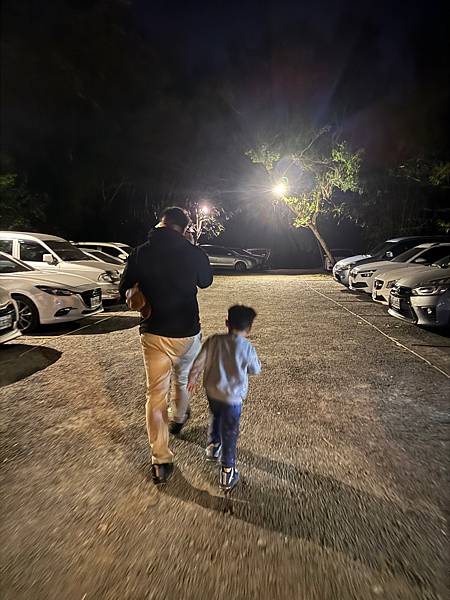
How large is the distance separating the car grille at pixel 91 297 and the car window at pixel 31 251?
7.33 ft

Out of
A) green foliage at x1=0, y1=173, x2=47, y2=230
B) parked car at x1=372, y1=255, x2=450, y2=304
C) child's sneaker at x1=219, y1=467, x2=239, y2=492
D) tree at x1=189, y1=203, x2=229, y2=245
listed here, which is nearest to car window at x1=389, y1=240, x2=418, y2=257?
parked car at x1=372, y1=255, x2=450, y2=304

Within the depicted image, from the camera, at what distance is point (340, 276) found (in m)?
15.7

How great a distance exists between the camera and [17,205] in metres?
21.2

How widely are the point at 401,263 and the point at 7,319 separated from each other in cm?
955

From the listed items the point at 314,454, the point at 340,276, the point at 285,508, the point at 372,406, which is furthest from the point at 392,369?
the point at 340,276

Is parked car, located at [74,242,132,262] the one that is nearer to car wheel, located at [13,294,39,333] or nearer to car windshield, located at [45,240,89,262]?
car windshield, located at [45,240,89,262]

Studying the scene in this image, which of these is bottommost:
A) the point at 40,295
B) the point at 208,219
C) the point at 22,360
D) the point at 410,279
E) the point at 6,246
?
the point at 22,360

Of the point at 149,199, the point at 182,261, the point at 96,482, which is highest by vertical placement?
the point at 149,199

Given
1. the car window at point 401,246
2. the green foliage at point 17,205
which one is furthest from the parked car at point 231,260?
the car window at point 401,246

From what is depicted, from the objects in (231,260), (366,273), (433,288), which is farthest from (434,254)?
(231,260)

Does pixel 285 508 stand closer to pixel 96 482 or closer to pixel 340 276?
pixel 96 482

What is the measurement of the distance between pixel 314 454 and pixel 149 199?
32576 mm

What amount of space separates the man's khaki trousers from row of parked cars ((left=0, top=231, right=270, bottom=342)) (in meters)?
4.03

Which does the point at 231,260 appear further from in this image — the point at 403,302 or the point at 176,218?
the point at 176,218
